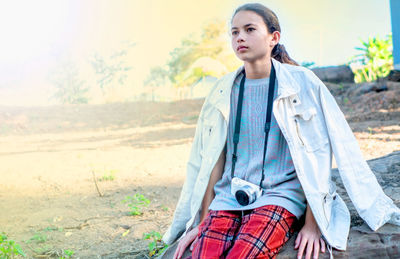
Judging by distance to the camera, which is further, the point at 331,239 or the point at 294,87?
the point at 294,87

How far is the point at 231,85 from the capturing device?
220 cm

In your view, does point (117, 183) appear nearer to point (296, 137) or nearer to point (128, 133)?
point (296, 137)

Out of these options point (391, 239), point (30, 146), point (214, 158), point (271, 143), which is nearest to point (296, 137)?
point (271, 143)

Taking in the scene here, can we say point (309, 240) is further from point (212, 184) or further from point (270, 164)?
point (212, 184)

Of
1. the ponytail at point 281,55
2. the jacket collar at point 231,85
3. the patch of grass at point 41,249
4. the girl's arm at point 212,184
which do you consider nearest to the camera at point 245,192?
the girl's arm at point 212,184

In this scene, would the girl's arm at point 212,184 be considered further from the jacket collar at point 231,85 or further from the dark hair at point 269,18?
the dark hair at point 269,18

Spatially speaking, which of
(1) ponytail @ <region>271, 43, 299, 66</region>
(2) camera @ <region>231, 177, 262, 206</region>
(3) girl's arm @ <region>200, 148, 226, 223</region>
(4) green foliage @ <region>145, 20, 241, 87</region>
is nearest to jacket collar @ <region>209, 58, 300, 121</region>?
(1) ponytail @ <region>271, 43, 299, 66</region>

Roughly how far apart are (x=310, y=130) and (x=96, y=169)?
4.72 metres

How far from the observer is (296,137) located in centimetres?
192

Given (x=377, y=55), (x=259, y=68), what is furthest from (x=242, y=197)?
(x=377, y=55)

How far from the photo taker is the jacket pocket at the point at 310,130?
6.33ft

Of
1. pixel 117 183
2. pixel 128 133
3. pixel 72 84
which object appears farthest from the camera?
pixel 72 84

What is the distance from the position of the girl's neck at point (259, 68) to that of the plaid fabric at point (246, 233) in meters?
0.68

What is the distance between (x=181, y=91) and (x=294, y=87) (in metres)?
20.0
